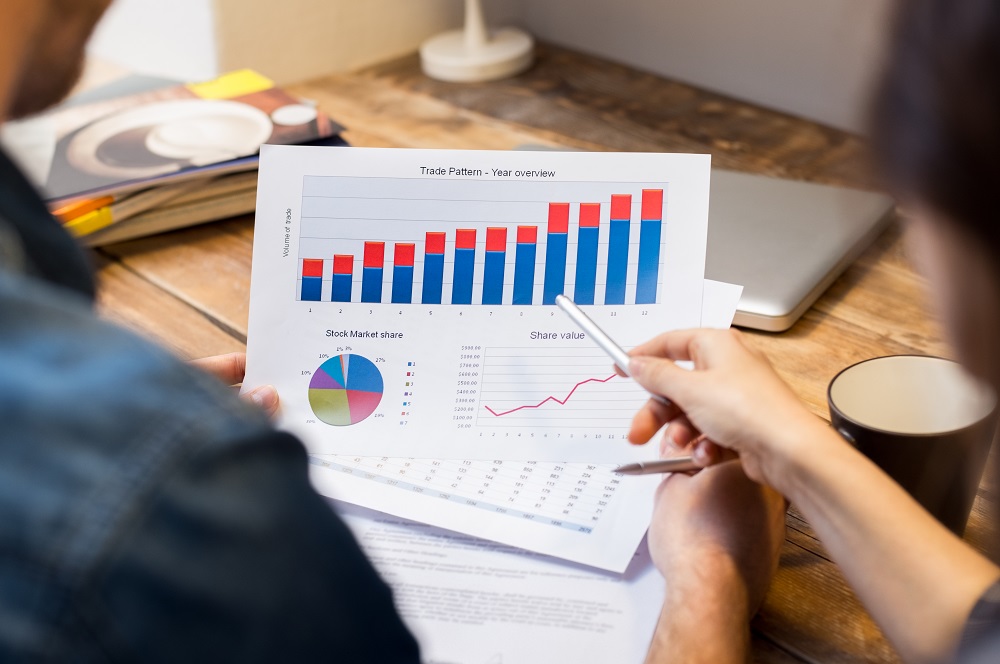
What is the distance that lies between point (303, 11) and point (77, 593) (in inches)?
50.9

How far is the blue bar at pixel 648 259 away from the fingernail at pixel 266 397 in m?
0.28

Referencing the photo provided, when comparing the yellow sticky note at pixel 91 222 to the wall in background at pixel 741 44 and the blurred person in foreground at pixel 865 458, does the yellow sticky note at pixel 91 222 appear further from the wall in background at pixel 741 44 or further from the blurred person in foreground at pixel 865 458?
the wall in background at pixel 741 44

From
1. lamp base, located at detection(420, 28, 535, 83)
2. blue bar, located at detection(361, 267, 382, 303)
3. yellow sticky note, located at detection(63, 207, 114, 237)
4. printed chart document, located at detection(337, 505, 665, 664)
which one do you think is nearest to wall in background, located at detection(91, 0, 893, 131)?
lamp base, located at detection(420, 28, 535, 83)

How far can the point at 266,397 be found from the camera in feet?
2.36

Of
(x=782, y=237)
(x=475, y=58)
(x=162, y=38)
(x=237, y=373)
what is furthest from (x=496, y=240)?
(x=162, y=38)

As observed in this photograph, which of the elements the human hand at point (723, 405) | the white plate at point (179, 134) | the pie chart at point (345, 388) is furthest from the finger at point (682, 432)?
the white plate at point (179, 134)

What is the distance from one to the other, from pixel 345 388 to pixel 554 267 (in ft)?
0.61

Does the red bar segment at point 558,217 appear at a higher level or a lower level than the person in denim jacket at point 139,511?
lower

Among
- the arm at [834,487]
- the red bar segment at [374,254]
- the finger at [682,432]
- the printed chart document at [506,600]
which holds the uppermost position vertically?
the red bar segment at [374,254]

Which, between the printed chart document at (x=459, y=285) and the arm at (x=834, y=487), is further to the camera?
the printed chart document at (x=459, y=285)

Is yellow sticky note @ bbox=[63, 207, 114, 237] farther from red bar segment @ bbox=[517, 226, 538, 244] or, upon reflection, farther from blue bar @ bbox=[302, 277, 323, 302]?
red bar segment @ bbox=[517, 226, 538, 244]

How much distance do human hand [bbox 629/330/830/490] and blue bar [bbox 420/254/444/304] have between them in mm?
173

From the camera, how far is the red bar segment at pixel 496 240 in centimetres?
75

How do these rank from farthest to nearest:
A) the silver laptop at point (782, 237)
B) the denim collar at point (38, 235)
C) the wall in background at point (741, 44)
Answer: the wall in background at point (741, 44)
the silver laptop at point (782, 237)
the denim collar at point (38, 235)
